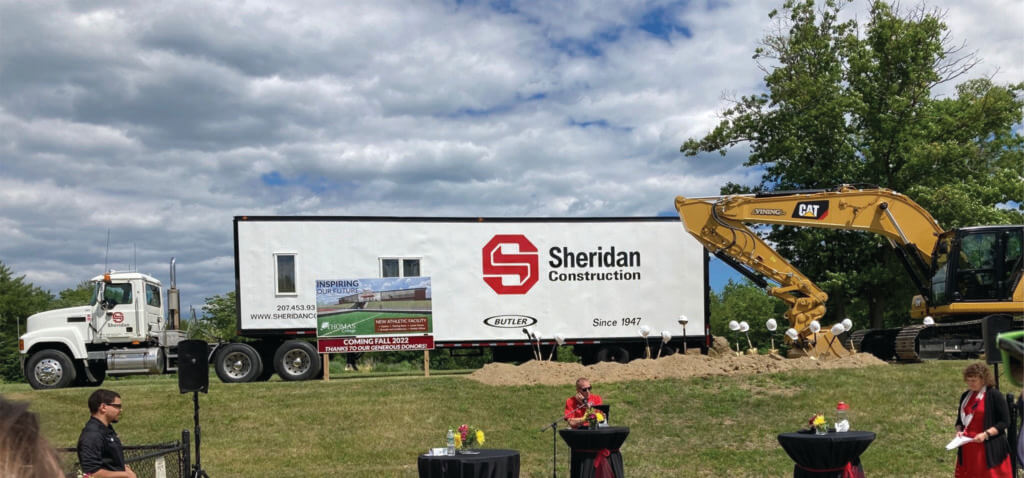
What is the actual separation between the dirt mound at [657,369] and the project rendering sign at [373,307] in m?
2.32

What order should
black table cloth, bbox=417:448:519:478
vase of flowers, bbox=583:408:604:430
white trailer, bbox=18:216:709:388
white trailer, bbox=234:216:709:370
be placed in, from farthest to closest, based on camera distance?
white trailer, bbox=234:216:709:370, white trailer, bbox=18:216:709:388, vase of flowers, bbox=583:408:604:430, black table cloth, bbox=417:448:519:478

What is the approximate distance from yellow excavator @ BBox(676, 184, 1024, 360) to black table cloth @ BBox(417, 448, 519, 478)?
40.5ft

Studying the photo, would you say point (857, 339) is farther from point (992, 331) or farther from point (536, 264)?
point (992, 331)

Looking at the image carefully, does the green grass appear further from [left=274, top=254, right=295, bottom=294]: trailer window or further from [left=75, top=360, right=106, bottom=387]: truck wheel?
[left=274, top=254, right=295, bottom=294]: trailer window

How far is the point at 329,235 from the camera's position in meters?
19.3

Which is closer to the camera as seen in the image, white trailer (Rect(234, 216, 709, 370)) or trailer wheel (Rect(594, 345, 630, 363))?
white trailer (Rect(234, 216, 709, 370))

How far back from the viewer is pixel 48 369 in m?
18.2

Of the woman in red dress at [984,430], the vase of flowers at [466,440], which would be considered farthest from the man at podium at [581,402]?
the woman in red dress at [984,430]

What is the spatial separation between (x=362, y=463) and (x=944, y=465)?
8.23 meters

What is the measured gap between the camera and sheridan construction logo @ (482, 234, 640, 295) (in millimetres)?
20031

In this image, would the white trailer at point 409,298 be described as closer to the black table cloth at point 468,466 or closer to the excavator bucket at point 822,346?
the excavator bucket at point 822,346

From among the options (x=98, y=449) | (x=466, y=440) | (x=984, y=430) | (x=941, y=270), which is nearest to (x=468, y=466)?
(x=466, y=440)

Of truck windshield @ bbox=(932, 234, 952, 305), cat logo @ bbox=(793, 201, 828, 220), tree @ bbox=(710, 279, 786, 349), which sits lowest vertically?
tree @ bbox=(710, 279, 786, 349)

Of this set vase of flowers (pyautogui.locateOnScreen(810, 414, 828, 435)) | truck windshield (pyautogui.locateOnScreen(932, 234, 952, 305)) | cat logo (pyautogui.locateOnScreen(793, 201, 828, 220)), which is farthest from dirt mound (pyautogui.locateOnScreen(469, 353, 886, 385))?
vase of flowers (pyautogui.locateOnScreen(810, 414, 828, 435))
